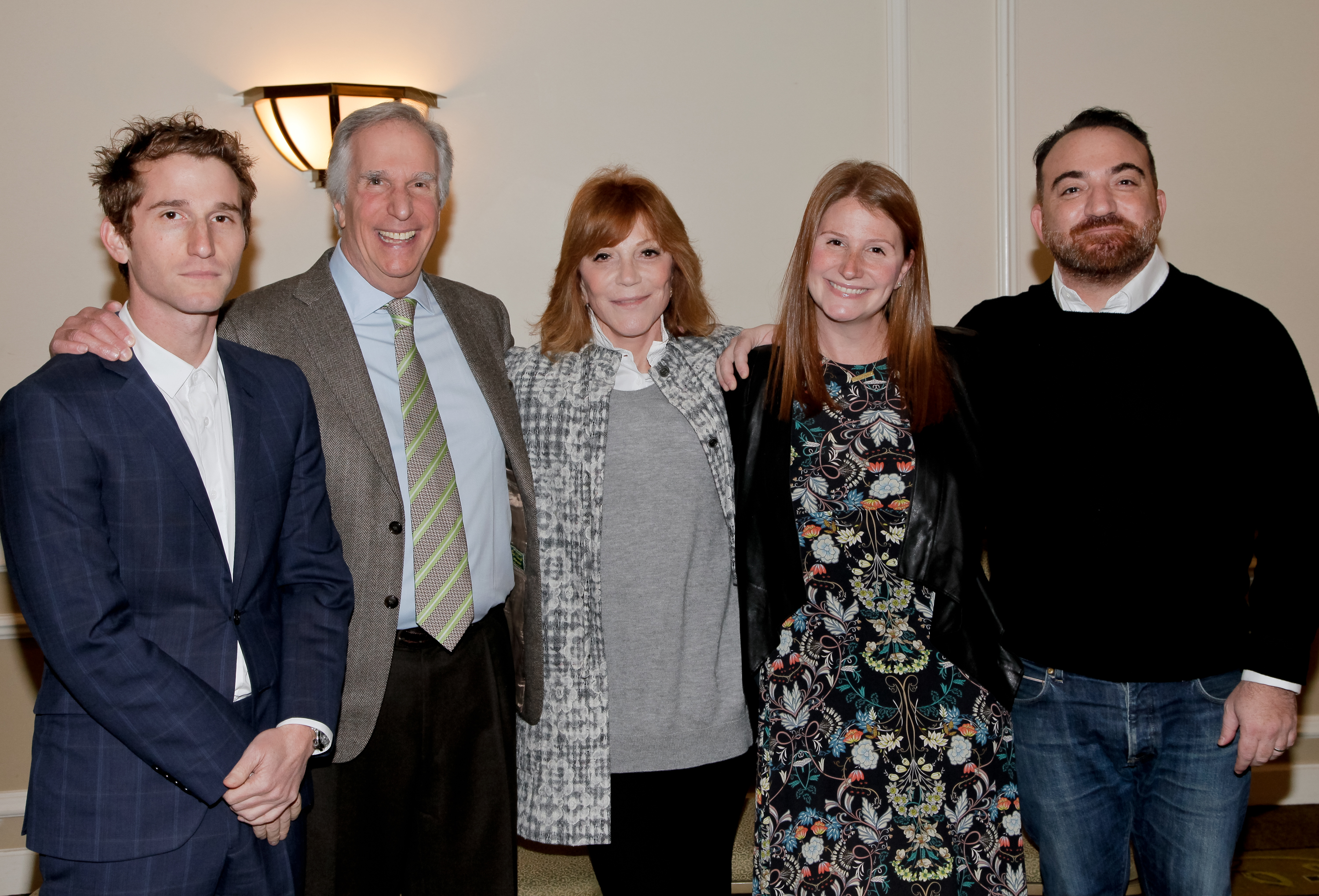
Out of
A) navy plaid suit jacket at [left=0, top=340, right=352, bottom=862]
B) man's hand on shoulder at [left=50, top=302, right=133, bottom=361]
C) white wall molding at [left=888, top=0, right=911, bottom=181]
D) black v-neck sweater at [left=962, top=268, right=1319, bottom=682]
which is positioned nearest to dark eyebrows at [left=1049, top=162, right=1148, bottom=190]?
black v-neck sweater at [left=962, top=268, right=1319, bottom=682]

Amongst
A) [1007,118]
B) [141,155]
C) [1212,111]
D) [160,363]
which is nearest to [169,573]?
[160,363]

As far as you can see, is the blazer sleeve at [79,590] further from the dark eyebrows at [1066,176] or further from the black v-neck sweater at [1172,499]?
the dark eyebrows at [1066,176]

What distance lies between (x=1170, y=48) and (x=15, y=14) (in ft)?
13.8

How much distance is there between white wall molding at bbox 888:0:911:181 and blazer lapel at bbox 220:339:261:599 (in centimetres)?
268

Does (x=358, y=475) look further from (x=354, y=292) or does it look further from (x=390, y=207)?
(x=390, y=207)

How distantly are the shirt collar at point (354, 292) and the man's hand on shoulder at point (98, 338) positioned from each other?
0.55m

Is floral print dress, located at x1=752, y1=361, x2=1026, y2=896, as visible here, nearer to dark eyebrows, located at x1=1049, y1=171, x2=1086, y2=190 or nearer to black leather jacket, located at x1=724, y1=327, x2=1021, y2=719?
black leather jacket, located at x1=724, y1=327, x2=1021, y2=719

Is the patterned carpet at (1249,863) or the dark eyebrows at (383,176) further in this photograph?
the patterned carpet at (1249,863)

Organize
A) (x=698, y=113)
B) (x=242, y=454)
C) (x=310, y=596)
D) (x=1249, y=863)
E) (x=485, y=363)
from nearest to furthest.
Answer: (x=242, y=454) → (x=310, y=596) → (x=485, y=363) → (x=1249, y=863) → (x=698, y=113)

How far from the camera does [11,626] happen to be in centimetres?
328

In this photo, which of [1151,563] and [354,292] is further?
[354,292]

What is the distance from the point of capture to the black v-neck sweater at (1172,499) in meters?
2.01

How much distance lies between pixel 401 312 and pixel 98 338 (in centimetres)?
70

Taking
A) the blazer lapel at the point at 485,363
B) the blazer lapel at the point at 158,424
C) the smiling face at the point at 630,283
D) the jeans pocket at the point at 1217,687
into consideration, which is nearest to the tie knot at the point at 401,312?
the blazer lapel at the point at 485,363
